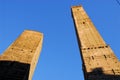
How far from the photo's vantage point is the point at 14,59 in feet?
49.1

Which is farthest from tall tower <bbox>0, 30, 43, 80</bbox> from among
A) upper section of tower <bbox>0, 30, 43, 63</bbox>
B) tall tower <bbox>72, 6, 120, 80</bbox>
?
tall tower <bbox>72, 6, 120, 80</bbox>

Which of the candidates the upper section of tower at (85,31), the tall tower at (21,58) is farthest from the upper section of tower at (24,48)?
the upper section of tower at (85,31)

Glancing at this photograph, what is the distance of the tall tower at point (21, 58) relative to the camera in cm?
1303

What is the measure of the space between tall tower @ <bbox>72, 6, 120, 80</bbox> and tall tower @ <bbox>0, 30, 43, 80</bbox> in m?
3.87

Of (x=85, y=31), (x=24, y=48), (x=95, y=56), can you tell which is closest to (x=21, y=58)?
(x=24, y=48)

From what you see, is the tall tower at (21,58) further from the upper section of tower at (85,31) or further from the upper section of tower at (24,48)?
the upper section of tower at (85,31)

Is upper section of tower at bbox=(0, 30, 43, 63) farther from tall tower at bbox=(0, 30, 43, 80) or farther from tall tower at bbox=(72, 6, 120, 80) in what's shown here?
tall tower at bbox=(72, 6, 120, 80)

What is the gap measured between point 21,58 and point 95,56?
543 centimetres

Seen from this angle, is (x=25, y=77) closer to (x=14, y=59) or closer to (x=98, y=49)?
(x=14, y=59)

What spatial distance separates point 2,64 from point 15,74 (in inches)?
57.4

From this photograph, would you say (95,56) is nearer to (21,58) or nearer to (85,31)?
(85,31)

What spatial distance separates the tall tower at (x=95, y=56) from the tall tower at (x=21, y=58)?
12.7 ft

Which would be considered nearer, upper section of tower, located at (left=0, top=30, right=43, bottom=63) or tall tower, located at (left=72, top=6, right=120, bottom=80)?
tall tower, located at (left=72, top=6, right=120, bottom=80)

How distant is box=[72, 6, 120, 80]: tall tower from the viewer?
12.5 m
